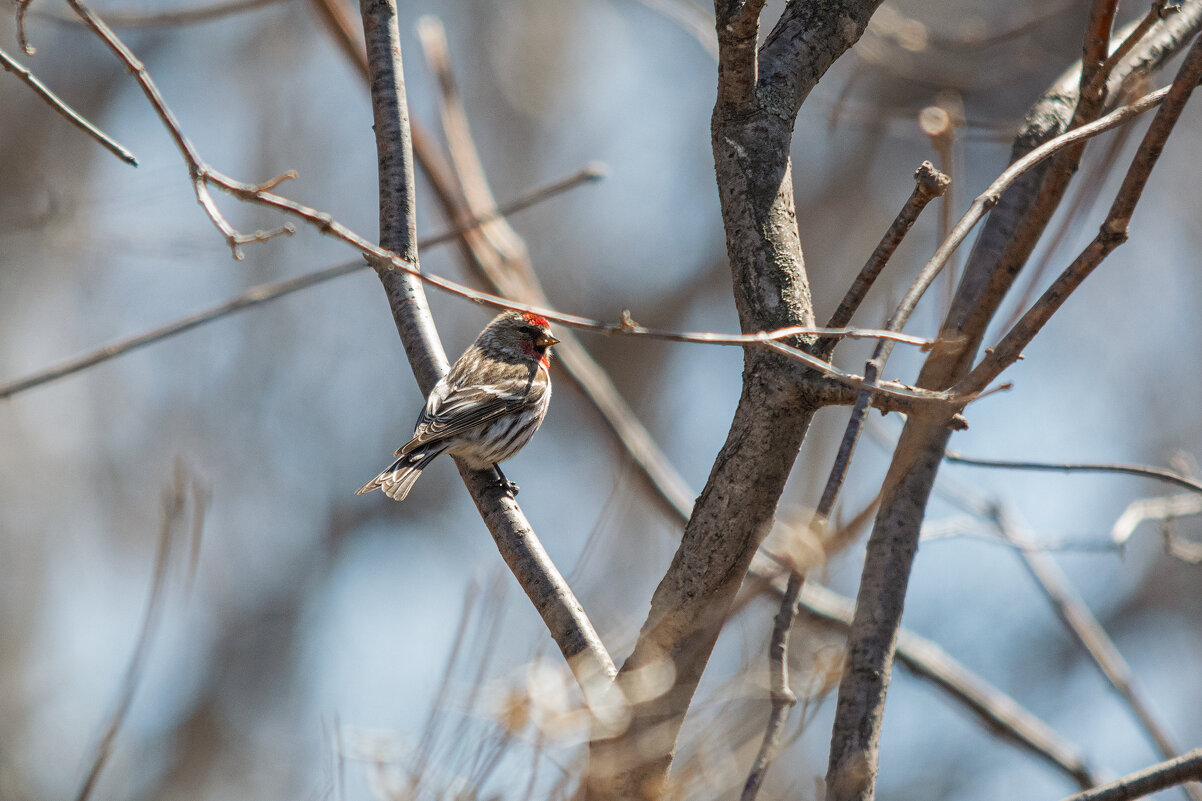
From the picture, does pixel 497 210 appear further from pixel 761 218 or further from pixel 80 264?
pixel 80 264

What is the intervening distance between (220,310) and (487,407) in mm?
2307

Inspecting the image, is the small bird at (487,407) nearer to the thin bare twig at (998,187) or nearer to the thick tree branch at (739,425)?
the thick tree branch at (739,425)

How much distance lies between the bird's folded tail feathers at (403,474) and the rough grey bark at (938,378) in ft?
8.27

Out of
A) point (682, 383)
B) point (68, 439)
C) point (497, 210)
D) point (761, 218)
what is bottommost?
point (761, 218)

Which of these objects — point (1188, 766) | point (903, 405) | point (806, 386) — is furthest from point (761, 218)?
point (1188, 766)

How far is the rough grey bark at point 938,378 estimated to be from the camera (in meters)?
2.79

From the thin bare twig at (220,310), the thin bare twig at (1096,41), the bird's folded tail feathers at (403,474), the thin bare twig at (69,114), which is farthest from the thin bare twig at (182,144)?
the bird's folded tail feathers at (403,474)

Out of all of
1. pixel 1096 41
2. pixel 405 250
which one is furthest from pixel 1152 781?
pixel 405 250

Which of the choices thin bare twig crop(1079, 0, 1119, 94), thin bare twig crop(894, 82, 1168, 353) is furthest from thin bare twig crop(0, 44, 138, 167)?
thin bare twig crop(1079, 0, 1119, 94)

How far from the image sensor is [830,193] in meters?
13.0

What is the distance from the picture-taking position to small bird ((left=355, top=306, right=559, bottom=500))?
4875 mm

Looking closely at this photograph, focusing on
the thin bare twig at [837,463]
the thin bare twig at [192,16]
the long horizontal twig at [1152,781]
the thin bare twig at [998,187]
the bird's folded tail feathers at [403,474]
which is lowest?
the long horizontal twig at [1152,781]

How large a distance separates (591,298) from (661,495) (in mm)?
9282

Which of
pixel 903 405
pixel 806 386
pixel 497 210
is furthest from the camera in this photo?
pixel 497 210
